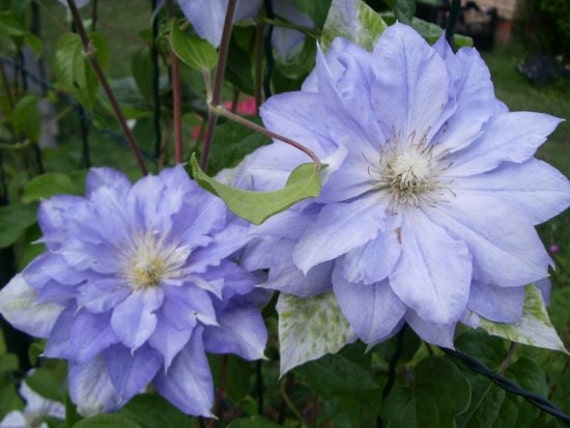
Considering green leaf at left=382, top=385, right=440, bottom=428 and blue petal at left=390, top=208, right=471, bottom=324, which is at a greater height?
blue petal at left=390, top=208, right=471, bottom=324

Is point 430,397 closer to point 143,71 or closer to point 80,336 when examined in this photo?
point 80,336

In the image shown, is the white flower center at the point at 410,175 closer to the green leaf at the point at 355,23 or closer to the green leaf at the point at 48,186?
the green leaf at the point at 355,23

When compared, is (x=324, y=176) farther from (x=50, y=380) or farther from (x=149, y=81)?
(x=50, y=380)

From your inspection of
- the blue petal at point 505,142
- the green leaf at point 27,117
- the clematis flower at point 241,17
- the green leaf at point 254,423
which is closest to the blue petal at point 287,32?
the clematis flower at point 241,17

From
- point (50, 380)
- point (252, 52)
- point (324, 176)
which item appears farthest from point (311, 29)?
point (50, 380)

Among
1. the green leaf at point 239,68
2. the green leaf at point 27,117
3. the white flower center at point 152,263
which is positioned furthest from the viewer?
the green leaf at point 27,117

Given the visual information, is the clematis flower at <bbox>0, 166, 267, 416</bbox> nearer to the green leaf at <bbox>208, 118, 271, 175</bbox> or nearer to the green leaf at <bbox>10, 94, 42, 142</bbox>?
the green leaf at <bbox>208, 118, 271, 175</bbox>

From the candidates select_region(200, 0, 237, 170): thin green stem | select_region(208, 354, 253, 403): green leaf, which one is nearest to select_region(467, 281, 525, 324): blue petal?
select_region(200, 0, 237, 170): thin green stem
